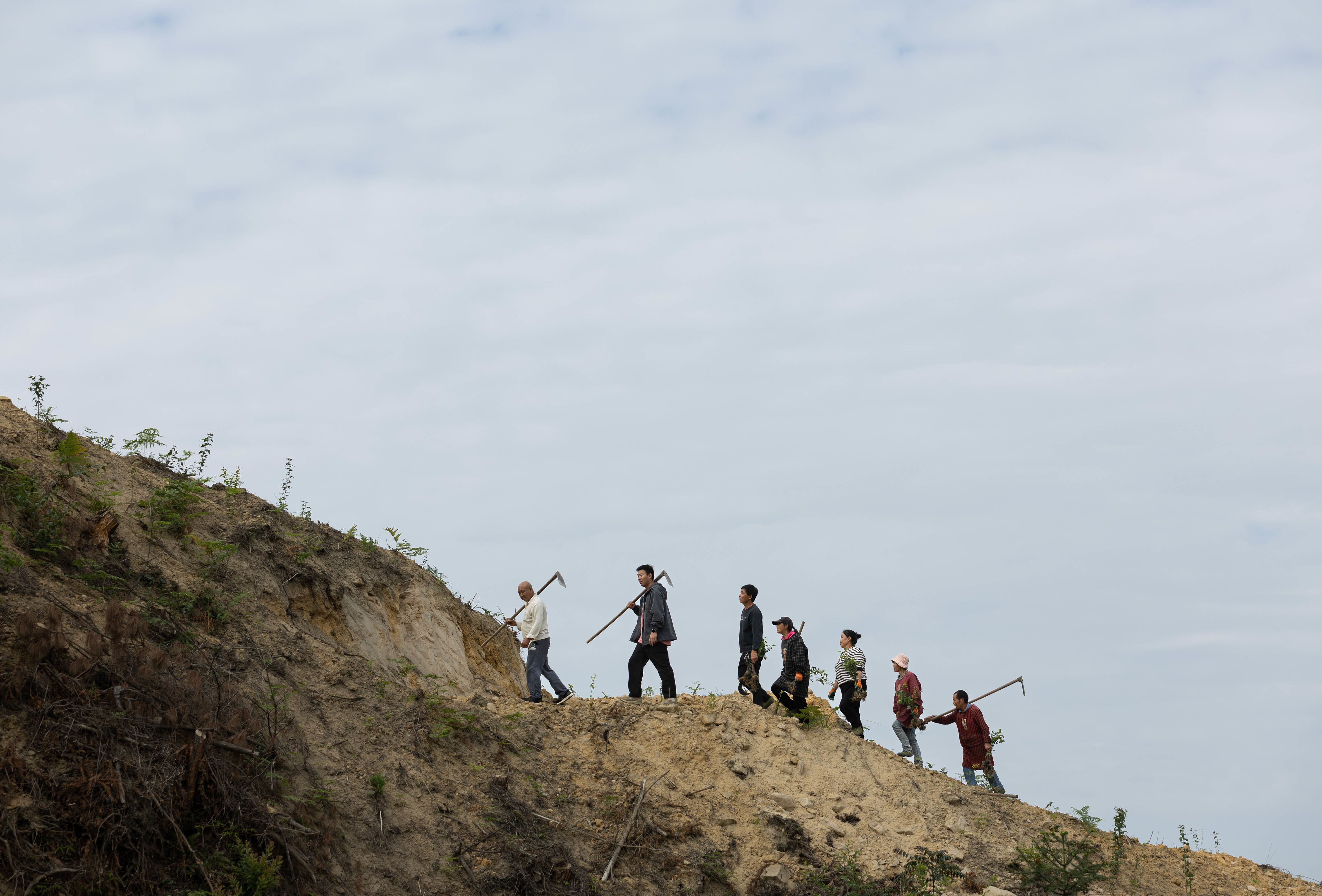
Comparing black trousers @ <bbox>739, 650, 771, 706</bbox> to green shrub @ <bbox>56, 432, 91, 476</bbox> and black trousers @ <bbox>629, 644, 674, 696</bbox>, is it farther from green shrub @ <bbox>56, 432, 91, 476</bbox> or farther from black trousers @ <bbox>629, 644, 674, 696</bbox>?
green shrub @ <bbox>56, 432, 91, 476</bbox>

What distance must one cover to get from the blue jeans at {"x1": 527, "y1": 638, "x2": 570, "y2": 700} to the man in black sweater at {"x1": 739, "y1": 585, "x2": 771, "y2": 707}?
8.04 ft

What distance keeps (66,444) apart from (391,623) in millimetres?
4582

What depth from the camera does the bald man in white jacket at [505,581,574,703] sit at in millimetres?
13266

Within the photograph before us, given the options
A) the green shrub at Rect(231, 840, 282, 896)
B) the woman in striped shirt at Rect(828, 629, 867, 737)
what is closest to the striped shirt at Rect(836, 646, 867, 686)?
the woman in striped shirt at Rect(828, 629, 867, 737)

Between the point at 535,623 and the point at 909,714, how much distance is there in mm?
5408

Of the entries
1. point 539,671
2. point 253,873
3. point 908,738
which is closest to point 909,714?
point 908,738

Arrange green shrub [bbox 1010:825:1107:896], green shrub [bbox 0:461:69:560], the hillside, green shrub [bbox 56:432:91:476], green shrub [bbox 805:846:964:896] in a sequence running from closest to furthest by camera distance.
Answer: the hillside, green shrub [bbox 0:461:69:560], green shrub [bbox 805:846:964:896], green shrub [bbox 56:432:91:476], green shrub [bbox 1010:825:1107:896]

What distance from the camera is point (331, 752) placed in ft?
31.9

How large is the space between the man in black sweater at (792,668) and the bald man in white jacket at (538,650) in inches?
115

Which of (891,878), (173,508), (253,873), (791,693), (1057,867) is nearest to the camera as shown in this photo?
(253,873)

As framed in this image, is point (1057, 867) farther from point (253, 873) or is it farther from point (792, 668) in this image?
point (253, 873)

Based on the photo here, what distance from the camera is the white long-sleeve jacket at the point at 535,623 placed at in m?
13.2

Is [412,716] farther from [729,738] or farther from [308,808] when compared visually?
[729,738]

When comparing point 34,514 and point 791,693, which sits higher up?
point 34,514
